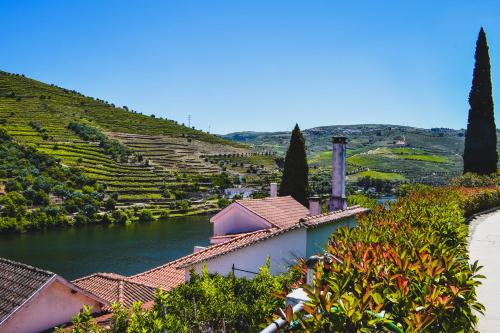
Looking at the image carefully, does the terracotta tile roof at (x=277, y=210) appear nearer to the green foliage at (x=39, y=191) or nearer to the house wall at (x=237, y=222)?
the house wall at (x=237, y=222)

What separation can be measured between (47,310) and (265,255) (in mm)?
7726

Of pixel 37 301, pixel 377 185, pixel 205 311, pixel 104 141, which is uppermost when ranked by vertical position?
pixel 104 141

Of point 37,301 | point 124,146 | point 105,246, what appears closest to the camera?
point 37,301

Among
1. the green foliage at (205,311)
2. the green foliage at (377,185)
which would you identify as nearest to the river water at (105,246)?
the green foliage at (377,185)

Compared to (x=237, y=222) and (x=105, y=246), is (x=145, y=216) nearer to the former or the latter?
(x=105, y=246)

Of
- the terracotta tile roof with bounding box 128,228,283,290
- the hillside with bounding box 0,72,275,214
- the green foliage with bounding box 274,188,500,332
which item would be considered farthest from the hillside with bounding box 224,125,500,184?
the green foliage with bounding box 274,188,500,332

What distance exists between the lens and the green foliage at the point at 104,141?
91.7m

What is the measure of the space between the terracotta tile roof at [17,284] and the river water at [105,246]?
894 inches

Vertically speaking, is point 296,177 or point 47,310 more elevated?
point 296,177

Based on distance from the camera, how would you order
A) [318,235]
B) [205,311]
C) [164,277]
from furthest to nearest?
1. [164,277]
2. [318,235]
3. [205,311]

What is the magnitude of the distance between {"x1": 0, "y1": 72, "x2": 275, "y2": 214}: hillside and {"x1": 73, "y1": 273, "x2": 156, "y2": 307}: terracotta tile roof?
5187cm

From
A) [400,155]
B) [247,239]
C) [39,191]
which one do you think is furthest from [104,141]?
[247,239]

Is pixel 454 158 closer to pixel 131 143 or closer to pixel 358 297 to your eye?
pixel 131 143

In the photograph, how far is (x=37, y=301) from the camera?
47.5ft
